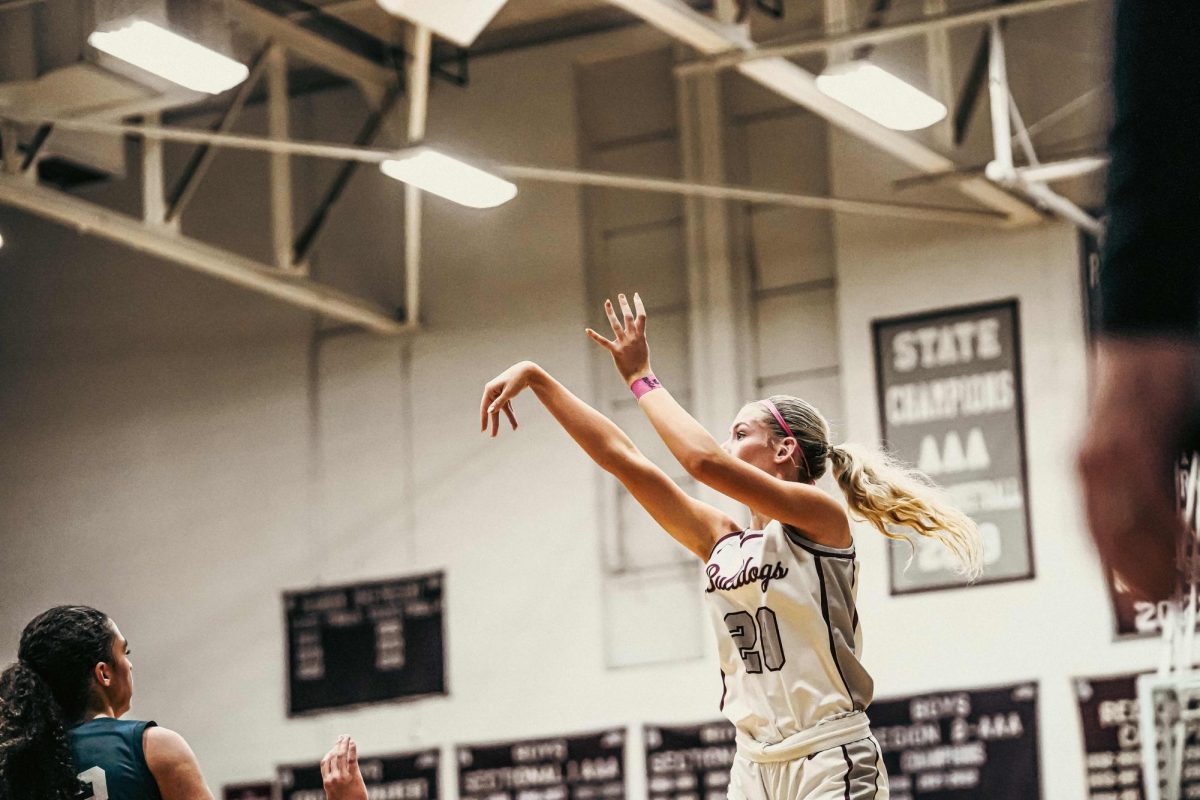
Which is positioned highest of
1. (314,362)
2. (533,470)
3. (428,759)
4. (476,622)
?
(314,362)

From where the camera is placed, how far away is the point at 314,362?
1260 cm

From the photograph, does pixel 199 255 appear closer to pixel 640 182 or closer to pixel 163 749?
pixel 640 182

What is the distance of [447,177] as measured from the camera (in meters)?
9.37

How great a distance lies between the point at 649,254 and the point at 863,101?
329cm

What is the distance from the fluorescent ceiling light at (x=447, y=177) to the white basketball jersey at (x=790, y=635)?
15.7ft

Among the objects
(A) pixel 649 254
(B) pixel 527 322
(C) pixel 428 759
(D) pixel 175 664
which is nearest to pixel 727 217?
(A) pixel 649 254

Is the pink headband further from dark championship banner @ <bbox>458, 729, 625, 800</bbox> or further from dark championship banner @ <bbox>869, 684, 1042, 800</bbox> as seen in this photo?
dark championship banner @ <bbox>458, 729, 625, 800</bbox>

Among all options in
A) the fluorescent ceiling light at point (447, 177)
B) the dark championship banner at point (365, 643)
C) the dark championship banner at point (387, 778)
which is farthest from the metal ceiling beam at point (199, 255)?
the dark championship banner at point (387, 778)

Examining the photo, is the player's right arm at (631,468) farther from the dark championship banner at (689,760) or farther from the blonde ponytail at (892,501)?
the dark championship banner at (689,760)

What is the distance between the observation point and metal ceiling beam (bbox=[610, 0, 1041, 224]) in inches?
341

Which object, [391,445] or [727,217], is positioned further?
[391,445]

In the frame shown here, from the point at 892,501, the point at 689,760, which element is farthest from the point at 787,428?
the point at 689,760

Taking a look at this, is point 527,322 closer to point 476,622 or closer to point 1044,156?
point 476,622

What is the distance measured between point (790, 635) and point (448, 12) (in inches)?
140
